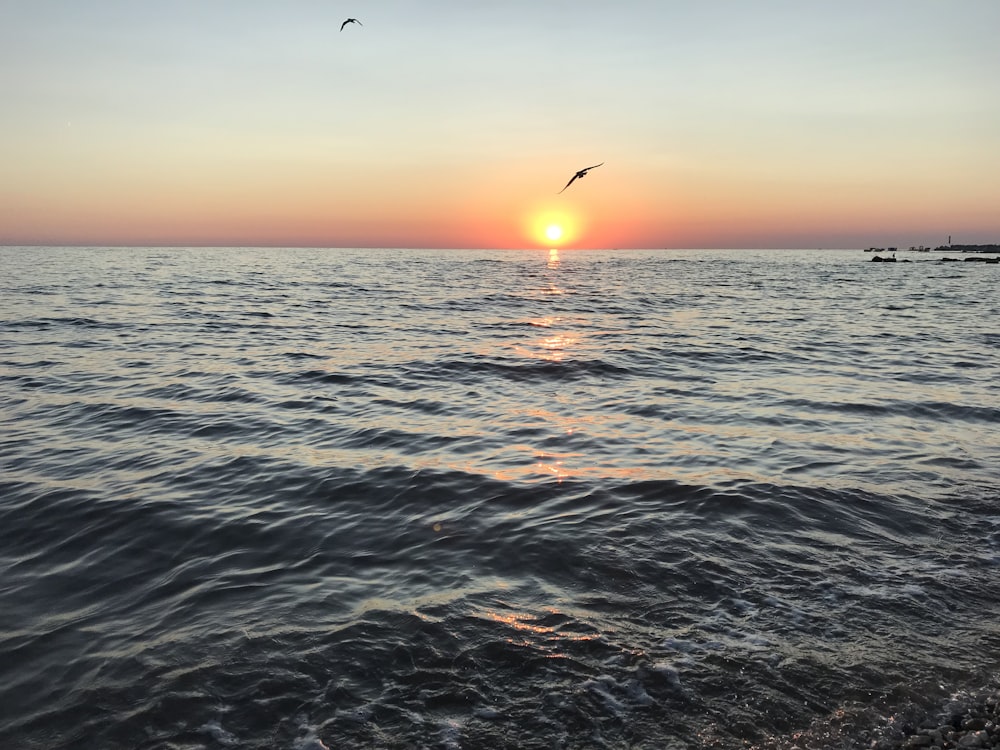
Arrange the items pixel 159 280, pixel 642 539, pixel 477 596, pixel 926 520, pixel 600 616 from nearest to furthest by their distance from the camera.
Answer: pixel 600 616 < pixel 477 596 < pixel 642 539 < pixel 926 520 < pixel 159 280

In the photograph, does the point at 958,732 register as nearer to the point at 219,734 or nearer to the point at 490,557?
the point at 490,557

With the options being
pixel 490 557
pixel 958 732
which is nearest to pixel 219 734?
pixel 490 557

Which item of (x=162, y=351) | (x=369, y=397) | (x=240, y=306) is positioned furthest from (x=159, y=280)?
(x=369, y=397)

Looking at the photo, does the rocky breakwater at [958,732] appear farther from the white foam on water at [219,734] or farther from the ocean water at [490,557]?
the white foam on water at [219,734]

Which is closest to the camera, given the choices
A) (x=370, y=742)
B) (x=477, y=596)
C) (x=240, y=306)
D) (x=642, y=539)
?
(x=370, y=742)

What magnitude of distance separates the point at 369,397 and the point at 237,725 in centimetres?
1090

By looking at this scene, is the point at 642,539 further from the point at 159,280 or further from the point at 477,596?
the point at 159,280

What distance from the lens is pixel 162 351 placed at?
2078cm

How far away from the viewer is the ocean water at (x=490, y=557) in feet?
14.9

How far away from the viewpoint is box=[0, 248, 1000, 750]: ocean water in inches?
179

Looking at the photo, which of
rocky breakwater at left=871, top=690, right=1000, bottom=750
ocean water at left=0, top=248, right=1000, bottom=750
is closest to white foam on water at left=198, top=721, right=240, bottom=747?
ocean water at left=0, top=248, right=1000, bottom=750

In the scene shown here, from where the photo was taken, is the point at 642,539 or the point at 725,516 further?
the point at 725,516

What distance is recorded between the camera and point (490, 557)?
23.0 ft

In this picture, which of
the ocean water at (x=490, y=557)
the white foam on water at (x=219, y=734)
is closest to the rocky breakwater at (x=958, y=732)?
the ocean water at (x=490, y=557)
